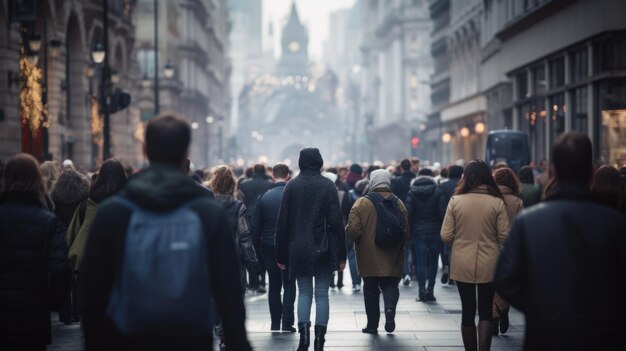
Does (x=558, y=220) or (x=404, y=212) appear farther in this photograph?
(x=404, y=212)

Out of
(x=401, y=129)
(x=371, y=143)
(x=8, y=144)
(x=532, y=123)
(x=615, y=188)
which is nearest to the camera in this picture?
(x=615, y=188)

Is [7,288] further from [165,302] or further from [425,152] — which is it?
[425,152]

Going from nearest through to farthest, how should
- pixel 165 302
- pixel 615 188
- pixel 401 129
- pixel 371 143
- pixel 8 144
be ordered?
1. pixel 165 302
2. pixel 615 188
3. pixel 8 144
4. pixel 401 129
5. pixel 371 143

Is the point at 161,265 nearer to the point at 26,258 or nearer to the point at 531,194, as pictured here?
the point at 26,258

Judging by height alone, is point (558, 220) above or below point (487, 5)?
below

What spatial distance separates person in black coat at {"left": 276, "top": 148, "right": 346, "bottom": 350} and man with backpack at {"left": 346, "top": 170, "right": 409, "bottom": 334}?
1.37m

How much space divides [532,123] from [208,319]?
1358 inches

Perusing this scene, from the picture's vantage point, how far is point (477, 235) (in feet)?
35.7

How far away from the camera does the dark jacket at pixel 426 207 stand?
17656mm

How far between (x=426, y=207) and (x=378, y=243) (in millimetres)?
4646

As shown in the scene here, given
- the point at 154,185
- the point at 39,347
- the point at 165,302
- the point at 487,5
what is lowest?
the point at 39,347

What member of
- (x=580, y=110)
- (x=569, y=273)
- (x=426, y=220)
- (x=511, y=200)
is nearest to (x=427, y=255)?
(x=426, y=220)

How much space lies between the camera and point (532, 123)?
38781 millimetres

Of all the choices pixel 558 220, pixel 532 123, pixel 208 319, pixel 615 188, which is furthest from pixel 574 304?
pixel 532 123
